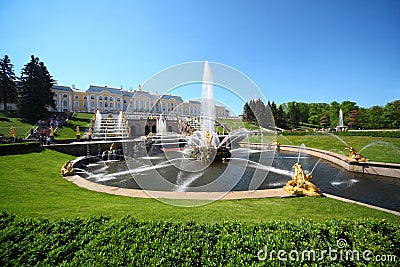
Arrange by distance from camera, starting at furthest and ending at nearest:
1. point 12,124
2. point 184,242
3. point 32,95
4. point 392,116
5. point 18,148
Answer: point 392,116 → point 32,95 → point 12,124 → point 18,148 → point 184,242

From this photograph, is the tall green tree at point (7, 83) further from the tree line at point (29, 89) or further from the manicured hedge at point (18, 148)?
the manicured hedge at point (18, 148)

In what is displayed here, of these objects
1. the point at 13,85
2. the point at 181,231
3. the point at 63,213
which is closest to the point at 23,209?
the point at 63,213

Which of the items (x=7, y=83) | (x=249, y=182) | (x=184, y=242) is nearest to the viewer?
(x=184, y=242)

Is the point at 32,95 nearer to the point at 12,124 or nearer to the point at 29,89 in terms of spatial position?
the point at 29,89

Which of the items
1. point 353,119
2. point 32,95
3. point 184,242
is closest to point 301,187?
point 184,242

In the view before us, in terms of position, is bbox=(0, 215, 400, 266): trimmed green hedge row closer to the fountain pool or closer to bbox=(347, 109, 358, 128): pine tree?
the fountain pool

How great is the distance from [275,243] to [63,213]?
4.72 metres

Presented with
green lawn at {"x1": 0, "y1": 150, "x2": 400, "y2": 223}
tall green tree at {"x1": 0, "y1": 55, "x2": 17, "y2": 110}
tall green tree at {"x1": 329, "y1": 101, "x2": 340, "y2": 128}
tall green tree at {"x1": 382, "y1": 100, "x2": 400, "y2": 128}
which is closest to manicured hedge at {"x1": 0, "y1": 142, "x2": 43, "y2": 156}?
green lawn at {"x1": 0, "y1": 150, "x2": 400, "y2": 223}

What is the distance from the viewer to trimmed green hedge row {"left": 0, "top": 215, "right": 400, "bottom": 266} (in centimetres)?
252

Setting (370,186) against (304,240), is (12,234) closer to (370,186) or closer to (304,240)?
(304,240)

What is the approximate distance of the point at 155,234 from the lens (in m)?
3.07

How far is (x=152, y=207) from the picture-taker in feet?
17.3

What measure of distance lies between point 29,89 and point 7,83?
579 inches

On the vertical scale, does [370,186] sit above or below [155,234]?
below
